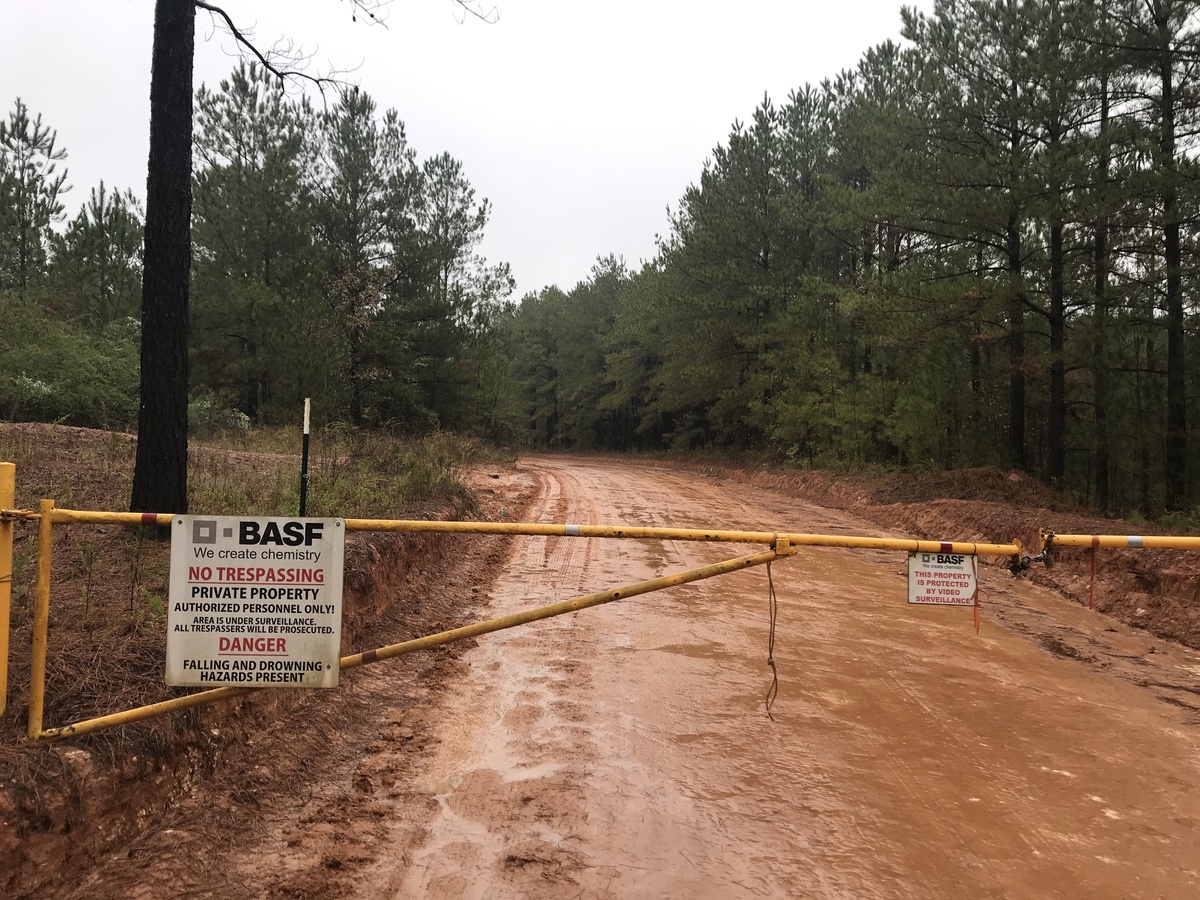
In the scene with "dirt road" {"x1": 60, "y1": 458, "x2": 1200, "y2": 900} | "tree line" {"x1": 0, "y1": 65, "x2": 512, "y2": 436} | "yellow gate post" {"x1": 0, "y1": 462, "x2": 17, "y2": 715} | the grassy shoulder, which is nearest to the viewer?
"yellow gate post" {"x1": 0, "y1": 462, "x2": 17, "y2": 715}

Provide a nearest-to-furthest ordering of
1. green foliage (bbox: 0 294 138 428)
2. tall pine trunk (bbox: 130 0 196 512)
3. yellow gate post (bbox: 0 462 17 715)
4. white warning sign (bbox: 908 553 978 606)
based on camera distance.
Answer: yellow gate post (bbox: 0 462 17 715) < white warning sign (bbox: 908 553 978 606) < tall pine trunk (bbox: 130 0 196 512) < green foliage (bbox: 0 294 138 428)

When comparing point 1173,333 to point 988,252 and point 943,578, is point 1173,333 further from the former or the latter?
point 943,578

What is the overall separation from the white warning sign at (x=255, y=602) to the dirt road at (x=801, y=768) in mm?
1031

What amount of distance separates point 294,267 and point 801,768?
23.3m

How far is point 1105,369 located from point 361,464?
48.3ft

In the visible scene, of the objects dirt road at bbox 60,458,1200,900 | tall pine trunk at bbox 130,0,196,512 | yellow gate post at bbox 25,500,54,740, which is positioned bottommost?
dirt road at bbox 60,458,1200,900

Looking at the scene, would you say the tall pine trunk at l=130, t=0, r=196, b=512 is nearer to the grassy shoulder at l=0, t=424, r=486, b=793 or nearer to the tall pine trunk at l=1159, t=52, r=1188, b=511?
the grassy shoulder at l=0, t=424, r=486, b=793

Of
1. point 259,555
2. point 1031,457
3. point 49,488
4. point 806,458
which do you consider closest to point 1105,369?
point 1031,457

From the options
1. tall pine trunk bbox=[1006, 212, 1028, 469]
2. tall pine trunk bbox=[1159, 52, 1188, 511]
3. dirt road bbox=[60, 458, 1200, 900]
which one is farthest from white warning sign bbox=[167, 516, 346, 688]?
tall pine trunk bbox=[1006, 212, 1028, 469]

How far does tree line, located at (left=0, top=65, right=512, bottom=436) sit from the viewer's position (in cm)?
2355

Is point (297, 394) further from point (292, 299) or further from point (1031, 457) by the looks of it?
point (1031, 457)

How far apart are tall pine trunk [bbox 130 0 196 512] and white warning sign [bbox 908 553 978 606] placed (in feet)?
18.7

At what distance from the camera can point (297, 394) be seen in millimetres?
22859

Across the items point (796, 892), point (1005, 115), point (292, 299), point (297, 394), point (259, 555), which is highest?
point (1005, 115)
